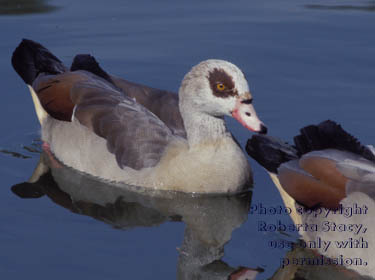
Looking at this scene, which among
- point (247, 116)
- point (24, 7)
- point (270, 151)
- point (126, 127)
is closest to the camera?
point (270, 151)

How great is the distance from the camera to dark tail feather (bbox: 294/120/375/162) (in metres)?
7.13

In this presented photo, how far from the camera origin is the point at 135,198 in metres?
8.68

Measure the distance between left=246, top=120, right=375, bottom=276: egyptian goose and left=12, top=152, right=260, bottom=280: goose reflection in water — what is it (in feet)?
2.67

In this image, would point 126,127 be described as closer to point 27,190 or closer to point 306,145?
point 27,190

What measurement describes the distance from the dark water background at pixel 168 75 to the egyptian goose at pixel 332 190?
1.53 ft

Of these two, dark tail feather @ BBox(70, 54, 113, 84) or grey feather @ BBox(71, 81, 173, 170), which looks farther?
dark tail feather @ BBox(70, 54, 113, 84)

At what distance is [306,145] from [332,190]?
23.5 inches

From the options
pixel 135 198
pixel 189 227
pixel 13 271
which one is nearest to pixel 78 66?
pixel 135 198

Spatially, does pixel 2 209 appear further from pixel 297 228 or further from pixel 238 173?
pixel 297 228

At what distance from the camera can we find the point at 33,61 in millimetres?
10250

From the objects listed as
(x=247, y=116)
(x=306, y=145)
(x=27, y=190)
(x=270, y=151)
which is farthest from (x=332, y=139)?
(x=27, y=190)

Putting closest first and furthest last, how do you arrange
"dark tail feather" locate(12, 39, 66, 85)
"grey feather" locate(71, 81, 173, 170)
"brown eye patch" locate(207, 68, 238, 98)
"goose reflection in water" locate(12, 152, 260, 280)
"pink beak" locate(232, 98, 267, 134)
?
1. "goose reflection in water" locate(12, 152, 260, 280)
2. "pink beak" locate(232, 98, 267, 134)
3. "brown eye patch" locate(207, 68, 238, 98)
4. "grey feather" locate(71, 81, 173, 170)
5. "dark tail feather" locate(12, 39, 66, 85)

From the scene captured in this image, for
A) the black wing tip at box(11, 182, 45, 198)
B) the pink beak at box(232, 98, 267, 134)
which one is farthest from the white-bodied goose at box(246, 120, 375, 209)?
the black wing tip at box(11, 182, 45, 198)

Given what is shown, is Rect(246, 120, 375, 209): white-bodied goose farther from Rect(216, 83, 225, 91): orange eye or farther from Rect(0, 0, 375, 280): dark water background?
Rect(216, 83, 225, 91): orange eye
